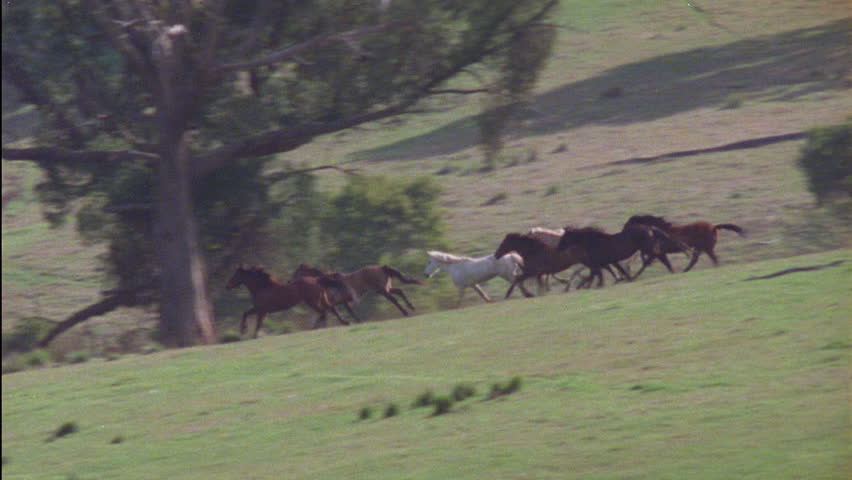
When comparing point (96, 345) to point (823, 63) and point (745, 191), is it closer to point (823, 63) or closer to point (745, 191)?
point (745, 191)

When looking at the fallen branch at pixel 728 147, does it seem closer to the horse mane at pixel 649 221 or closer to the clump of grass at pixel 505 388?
the horse mane at pixel 649 221

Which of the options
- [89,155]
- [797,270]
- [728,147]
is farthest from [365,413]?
[728,147]

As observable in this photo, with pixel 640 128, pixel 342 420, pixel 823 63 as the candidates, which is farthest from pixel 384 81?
pixel 823 63

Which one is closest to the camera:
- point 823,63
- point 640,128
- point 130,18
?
point 130,18

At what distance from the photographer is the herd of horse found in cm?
Result: 2248

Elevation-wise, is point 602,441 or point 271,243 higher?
point 602,441

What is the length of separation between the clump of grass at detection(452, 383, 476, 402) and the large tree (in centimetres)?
1172

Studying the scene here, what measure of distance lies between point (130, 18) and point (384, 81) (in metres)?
5.03

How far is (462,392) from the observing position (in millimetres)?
12750

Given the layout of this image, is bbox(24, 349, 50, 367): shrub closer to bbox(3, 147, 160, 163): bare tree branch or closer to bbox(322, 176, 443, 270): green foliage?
bbox(3, 147, 160, 163): bare tree branch

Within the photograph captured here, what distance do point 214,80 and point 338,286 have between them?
437 cm

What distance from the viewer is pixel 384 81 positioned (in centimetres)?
2536

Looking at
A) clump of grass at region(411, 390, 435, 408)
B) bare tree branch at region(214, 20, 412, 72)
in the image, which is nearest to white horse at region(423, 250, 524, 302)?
bare tree branch at region(214, 20, 412, 72)

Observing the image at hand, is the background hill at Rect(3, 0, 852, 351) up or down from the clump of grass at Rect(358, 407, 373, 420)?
down
